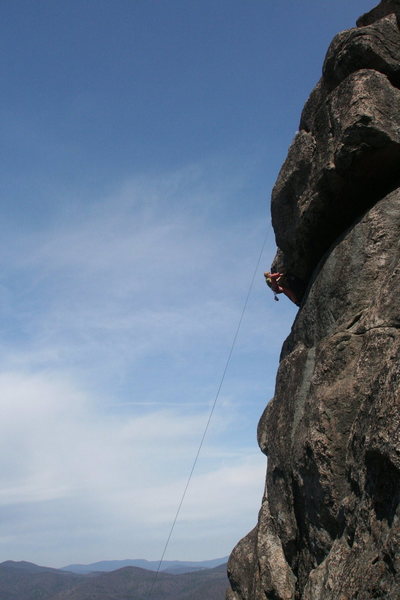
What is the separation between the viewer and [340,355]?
13156mm

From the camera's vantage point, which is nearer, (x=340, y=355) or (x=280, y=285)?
(x=340, y=355)

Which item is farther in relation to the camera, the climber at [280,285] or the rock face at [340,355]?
the climber at [280,285]

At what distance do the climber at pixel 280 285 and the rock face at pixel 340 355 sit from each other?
0.91m

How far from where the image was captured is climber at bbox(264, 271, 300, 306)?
2005 cm

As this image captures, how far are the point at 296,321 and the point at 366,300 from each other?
12.8 ft

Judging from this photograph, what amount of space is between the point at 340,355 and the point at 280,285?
7.24m

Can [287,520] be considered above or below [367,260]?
below

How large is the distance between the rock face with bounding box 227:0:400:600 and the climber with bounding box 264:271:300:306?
913mm

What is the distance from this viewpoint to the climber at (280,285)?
20047 mm

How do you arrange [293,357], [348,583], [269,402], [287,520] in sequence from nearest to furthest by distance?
[348,583] → [287,520] → [293,357] → [269,402]

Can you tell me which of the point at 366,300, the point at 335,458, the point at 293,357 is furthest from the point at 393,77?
the point at 335,458

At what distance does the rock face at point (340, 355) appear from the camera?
9945mm

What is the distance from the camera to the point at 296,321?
686 inches

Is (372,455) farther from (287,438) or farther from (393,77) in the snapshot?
(393,77)
